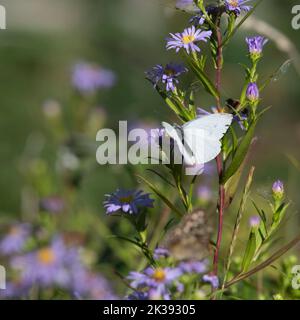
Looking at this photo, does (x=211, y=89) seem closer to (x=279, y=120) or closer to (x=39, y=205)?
(x=39, y=205)

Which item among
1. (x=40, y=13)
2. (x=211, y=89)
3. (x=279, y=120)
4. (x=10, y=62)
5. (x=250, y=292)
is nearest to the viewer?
(x=211, y=89)

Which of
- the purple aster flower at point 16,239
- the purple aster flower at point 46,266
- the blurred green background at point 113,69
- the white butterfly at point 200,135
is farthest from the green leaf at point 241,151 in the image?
the blurred green background at point 113,69

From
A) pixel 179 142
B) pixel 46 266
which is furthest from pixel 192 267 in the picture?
pixel 46 266

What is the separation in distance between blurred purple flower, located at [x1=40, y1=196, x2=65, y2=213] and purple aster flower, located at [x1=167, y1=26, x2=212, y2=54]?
3.13 ft

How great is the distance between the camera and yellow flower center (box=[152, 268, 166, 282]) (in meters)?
1.15

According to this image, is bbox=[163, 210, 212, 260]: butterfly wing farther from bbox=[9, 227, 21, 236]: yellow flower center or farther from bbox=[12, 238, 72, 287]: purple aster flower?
bbox=[9, 227, 21, 236]: yellow flower center

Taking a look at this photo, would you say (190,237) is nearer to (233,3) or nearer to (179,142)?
(179,142)

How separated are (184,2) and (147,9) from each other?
3.15m

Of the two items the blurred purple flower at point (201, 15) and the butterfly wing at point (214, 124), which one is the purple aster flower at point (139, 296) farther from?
the blurred purple flower at point (201, 15)

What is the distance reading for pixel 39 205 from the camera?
2.09 metres

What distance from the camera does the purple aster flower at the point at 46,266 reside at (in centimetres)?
163

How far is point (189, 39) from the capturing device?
3.84 feet

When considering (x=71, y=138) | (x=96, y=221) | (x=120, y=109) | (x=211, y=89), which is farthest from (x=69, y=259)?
(x=120, y=109)

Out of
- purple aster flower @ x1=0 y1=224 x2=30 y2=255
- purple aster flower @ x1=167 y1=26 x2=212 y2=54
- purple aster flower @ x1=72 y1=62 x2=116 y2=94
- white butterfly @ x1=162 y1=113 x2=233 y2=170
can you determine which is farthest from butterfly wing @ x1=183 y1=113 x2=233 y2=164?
purple aster flower @ x1=72 y1=62 x2=116 y2=94
